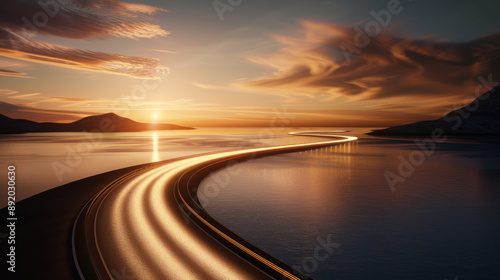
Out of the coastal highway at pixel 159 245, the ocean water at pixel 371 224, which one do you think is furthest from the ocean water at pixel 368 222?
the coastal highway at pixel 159 245

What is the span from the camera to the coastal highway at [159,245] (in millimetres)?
9711

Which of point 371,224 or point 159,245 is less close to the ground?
point 159,245

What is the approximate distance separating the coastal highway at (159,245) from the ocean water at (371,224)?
1.28 metres

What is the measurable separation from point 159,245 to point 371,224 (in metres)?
10.1

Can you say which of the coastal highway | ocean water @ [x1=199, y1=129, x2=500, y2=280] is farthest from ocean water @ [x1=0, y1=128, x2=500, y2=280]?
the coastal highway

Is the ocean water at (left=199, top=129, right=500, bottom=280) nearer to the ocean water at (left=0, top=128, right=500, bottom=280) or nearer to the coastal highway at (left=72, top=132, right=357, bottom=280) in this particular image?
Answer: the ocean water at (left=0, top=128, right=500, bottom=280)

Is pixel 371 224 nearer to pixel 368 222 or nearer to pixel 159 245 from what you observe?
pixel 368 222

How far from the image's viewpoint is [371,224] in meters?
15.7

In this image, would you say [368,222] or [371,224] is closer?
[371,224]

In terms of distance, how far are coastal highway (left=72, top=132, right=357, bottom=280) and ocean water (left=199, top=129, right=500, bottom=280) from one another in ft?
4.19

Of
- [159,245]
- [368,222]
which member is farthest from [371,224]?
[159,245]

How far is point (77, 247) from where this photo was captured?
1165 cm

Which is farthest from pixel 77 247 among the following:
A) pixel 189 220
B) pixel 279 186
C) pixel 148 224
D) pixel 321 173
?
pixel 321 173

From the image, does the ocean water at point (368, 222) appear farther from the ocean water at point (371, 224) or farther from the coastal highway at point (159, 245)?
the coastal highway at point (159, 245)
